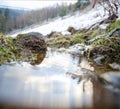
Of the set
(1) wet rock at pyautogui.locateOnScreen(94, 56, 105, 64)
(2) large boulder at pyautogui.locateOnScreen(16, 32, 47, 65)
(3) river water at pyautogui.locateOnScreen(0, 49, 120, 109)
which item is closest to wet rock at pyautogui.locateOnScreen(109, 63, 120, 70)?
(1) wet rock at pyautogui.locateOnScreen(94, 56, 105, 64)

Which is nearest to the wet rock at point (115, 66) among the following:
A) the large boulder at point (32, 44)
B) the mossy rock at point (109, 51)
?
the mossy rock at point (109, 51)

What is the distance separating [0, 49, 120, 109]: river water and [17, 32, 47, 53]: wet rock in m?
4.51

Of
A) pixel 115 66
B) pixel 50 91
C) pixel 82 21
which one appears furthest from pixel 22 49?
pixel 82 21

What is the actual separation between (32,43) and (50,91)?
7506 mm

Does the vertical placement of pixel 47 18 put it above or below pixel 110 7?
above

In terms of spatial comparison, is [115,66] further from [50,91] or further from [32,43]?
[32,43]

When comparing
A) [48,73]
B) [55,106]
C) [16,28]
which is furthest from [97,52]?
[16,28]

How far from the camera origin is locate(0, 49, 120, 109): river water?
5.00 metres

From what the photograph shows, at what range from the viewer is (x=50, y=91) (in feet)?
19.1

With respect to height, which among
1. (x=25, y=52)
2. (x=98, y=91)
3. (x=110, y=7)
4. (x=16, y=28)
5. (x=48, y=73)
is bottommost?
(x=98, y=91)

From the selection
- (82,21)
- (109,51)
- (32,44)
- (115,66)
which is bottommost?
(115,66)

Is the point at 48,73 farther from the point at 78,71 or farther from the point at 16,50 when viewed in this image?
the point at 16,50

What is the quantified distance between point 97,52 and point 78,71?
3.19 meters

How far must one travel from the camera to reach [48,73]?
25.6ft
